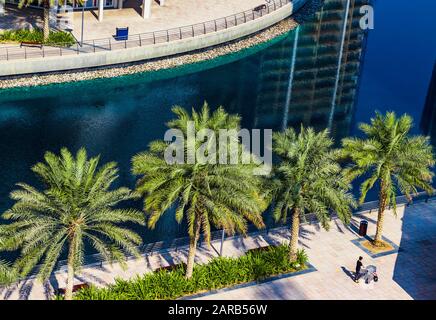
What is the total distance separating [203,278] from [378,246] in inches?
A: 539

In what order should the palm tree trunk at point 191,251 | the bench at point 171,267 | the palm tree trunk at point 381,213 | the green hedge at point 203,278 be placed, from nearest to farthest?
1. the green hedge at point 203,278
2. the palm tree trunk at point 191,251
3. the bench at point 171,267
4. the palm tree trunk at point 381,213

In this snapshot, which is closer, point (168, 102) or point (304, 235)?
point (304, 235)

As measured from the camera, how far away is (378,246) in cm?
5775

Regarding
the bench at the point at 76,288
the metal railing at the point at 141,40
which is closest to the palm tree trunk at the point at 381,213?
the bench at the point at 76,288

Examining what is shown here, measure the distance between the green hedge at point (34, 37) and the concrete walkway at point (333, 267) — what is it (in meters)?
38.6

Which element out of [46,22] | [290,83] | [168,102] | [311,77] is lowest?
[168,102]

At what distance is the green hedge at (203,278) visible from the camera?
48812 millimetres

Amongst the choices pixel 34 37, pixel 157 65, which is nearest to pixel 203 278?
pixel 157 65

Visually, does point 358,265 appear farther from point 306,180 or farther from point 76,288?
point 76,288

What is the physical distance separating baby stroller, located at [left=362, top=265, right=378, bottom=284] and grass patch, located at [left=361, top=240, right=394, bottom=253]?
4426 mm

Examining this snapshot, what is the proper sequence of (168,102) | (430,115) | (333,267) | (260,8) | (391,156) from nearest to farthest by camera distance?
(333,267)
(391,156)
(168,102)
(430,115)
(260,8)

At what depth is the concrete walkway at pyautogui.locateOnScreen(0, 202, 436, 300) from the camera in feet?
168

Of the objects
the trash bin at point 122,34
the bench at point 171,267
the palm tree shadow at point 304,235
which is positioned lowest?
the bench at point 171,267

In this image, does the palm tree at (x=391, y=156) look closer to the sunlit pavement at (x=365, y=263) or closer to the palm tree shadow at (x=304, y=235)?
the sunlit pavement at (x=365, y=263)
